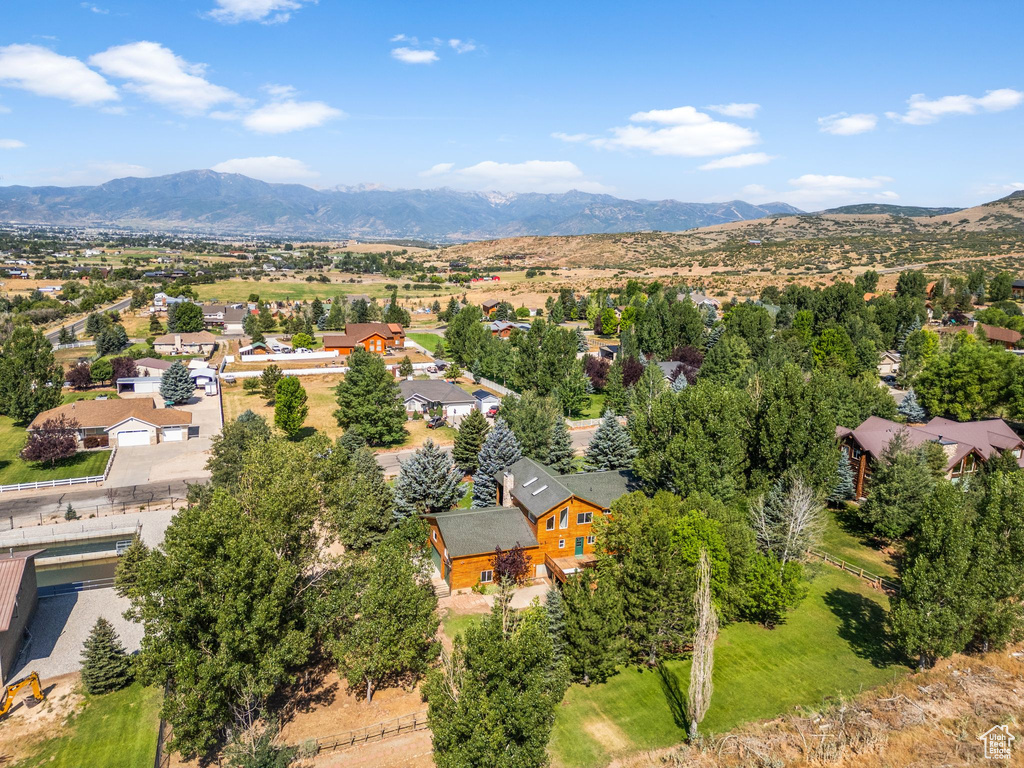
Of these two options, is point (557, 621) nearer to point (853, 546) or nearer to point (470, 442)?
point (470, 442)

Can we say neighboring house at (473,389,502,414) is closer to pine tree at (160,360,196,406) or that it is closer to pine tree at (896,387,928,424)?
pine tree at (160,360,196,406)

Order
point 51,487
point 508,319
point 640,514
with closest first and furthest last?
point 640,514, point 51,487, point 508,319

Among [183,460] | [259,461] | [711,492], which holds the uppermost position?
[259,461]

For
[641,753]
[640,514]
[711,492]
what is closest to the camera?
[641,753]

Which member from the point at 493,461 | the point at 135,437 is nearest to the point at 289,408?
the point at 135,437

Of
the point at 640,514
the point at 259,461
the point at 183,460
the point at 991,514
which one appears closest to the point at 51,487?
the point at 183,460

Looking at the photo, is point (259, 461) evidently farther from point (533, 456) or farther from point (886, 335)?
point (886, 335)

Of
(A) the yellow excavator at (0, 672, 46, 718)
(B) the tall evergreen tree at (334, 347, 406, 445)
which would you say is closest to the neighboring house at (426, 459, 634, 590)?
(A) the yellow excavator at (0, 672, 46, 718)

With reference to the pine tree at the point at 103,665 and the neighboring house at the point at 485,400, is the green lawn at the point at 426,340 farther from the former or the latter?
the pine tree at the point at 103,665
